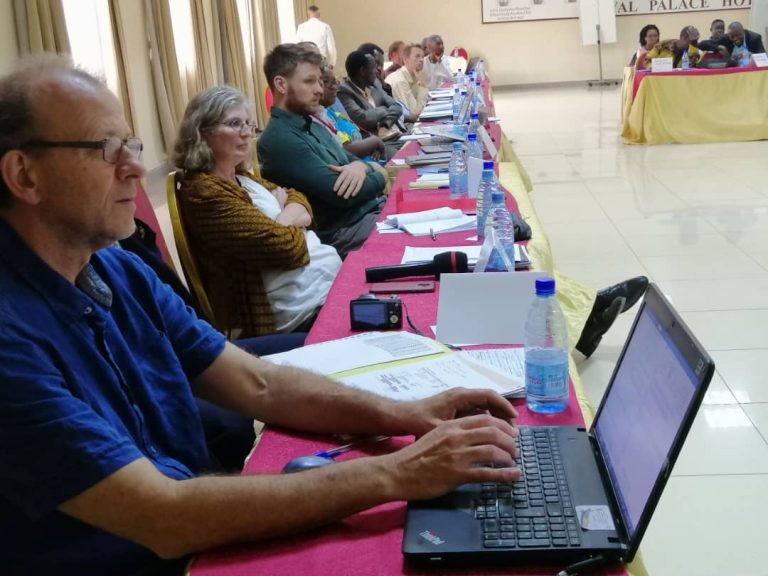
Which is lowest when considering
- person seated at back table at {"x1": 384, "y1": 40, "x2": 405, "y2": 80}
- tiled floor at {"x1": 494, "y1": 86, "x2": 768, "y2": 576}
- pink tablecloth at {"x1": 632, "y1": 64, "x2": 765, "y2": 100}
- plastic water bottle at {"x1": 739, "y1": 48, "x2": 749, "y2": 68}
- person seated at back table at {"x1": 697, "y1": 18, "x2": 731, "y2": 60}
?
tiled floor at {"x1": 494, "y1": 86, "x2": 768, "y2": 576}

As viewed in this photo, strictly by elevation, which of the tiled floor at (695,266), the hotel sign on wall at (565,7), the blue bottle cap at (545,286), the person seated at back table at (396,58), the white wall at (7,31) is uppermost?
the hotel sign on wall at (565,7)

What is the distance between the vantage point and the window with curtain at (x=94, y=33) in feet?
18.9

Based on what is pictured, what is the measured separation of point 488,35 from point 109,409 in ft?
47.6

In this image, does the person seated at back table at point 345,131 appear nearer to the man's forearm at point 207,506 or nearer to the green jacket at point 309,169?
the green jacket at point 309,169

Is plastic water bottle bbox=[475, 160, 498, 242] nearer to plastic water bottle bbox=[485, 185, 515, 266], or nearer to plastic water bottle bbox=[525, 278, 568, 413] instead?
plastic water bottle bbox=[485, 185, 515, 266]

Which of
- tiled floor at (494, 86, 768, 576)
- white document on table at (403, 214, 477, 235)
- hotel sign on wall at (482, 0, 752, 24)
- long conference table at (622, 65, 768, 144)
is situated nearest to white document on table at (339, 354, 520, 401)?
tiled floor at (494, 86, 768, 576)

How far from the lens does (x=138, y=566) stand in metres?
1.07

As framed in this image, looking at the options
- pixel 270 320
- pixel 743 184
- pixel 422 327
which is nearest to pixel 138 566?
pixel 422 327

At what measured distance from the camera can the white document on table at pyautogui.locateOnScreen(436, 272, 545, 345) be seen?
5.01 feet

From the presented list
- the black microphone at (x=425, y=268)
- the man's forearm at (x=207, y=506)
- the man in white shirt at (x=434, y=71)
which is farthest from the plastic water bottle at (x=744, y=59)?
the man's forearm at (x=207, y=506)

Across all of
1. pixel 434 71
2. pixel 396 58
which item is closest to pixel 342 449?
pixel 434 71

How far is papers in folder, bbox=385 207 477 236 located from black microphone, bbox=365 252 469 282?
411 mm

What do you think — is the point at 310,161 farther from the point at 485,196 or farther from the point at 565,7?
the point at 565,7

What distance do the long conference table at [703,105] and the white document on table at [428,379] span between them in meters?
6.92
